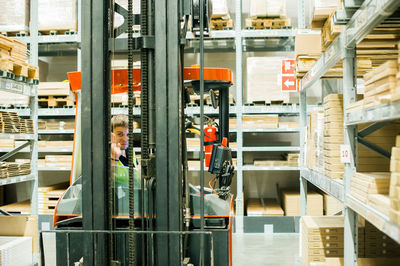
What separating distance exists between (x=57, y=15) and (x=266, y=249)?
21.4 ft

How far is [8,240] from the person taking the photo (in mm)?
5566

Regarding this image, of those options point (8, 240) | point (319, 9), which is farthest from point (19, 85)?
point (319, 9)

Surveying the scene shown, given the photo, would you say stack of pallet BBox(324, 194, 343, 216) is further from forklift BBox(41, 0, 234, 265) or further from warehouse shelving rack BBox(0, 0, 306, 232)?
forklift BBox(41, 0, 234, 265)

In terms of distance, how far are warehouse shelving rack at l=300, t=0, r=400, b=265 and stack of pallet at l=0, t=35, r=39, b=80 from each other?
13.6 ft

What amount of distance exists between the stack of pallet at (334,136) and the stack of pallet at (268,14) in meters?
4.42

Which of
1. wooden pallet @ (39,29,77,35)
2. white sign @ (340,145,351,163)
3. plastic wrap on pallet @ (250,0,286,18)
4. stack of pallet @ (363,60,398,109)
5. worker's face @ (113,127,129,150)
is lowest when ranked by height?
white sign @ (340,145,351,163)

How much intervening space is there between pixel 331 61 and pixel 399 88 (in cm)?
198

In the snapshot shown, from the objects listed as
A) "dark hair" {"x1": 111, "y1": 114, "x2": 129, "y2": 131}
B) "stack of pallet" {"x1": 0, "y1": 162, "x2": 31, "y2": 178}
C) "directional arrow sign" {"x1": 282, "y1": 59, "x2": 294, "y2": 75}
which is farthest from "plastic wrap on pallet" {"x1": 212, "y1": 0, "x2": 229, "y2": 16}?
"dark hair" {"x1": 111, "y1": 114, "x2": 129, "y2": 131}

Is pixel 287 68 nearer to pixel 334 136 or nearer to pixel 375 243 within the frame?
pixel 334 136

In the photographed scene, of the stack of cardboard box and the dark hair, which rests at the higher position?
the dark hair

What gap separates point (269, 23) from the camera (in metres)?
8.39

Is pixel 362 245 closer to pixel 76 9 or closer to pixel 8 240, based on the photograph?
pixel 8 240

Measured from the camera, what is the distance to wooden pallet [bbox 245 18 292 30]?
27.3ft

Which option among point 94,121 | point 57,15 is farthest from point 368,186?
point 57,15
